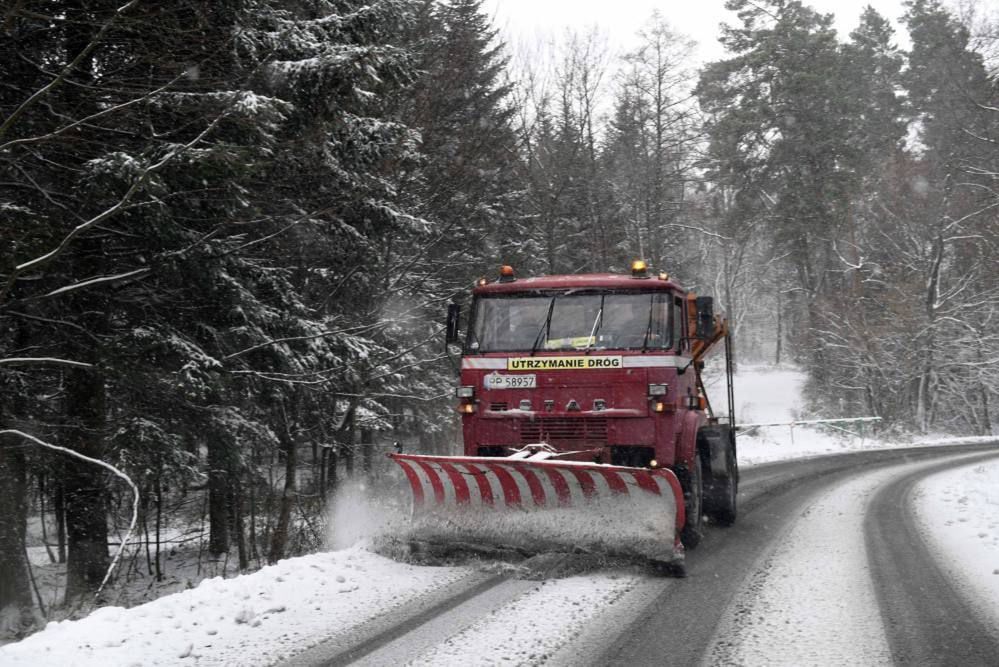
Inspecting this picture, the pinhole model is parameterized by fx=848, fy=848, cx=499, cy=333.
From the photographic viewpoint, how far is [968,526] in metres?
9.41

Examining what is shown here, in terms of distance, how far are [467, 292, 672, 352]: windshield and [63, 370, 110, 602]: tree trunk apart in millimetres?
3884

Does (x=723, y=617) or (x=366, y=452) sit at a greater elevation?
(x=366, y=452)

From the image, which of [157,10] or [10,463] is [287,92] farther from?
[10,463]

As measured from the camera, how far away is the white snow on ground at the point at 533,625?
4.59m

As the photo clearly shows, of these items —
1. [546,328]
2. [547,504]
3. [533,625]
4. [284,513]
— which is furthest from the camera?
[284,513]

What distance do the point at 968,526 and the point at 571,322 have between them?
527 centimetres

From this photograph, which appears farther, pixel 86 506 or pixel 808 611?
pixel 86 506

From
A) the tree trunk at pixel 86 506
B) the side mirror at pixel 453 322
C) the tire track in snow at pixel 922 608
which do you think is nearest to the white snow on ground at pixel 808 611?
the tire track in snow at pixel 922 608

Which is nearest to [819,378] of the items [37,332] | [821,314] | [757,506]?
[821,314]

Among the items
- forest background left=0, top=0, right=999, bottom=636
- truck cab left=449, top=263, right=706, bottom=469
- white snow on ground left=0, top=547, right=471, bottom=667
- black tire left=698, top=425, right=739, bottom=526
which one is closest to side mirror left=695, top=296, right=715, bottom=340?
truck cab left=449, top=263, right=706, bottom=469

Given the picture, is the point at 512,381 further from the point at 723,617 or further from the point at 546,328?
the point at 723,617

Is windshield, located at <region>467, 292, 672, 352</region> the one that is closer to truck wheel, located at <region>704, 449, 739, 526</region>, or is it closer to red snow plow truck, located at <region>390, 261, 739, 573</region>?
red snow plow truck, located at <region>390, 261, 739, 573</region>

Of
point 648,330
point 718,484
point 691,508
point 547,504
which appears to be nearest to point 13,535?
point 547,504

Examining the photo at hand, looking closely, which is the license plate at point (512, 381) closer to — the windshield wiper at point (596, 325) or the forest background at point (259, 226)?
the windshield wiper at point (596, 325)
